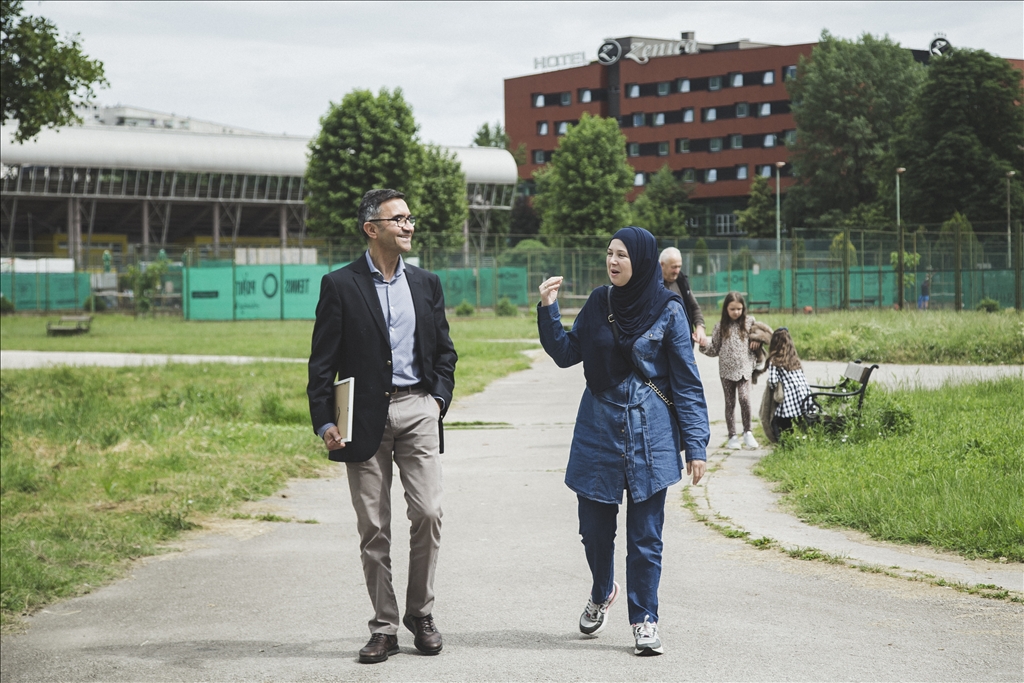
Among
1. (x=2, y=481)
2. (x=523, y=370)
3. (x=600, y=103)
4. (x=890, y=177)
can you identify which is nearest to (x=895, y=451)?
(x=2, y=481)

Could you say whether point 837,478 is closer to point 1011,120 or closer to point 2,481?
point 2,481

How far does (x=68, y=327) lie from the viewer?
119 ft

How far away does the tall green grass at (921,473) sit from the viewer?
23.9ft

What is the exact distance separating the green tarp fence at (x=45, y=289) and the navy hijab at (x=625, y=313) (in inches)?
1906

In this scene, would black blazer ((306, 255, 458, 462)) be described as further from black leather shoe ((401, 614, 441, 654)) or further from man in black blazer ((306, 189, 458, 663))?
black leather shoe ((401, 614, 441, 654))

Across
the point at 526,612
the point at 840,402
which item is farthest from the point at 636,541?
the point at 840,402

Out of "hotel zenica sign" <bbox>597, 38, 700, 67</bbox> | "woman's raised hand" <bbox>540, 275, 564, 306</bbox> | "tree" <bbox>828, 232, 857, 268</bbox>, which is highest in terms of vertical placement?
"hotel zenica sign" <bbox>597, 38, 700, 67</bbox>

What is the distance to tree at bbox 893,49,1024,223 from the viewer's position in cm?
6297

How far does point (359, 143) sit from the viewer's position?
57500 mm

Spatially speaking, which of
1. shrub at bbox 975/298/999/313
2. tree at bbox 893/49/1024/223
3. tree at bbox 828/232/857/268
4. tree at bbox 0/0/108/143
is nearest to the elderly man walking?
tree at bbox 0/0/108/143

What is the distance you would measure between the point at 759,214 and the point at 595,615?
83.0m

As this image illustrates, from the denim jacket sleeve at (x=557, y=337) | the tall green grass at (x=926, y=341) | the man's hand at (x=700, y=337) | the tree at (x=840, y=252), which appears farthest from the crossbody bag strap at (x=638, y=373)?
the tree at (x=840, y=252)

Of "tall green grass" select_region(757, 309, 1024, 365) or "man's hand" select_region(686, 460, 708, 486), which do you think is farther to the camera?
"tall green grass" select_region(757, 309, 1024, 365)

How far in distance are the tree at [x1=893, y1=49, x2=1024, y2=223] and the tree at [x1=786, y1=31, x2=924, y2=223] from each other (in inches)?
649
